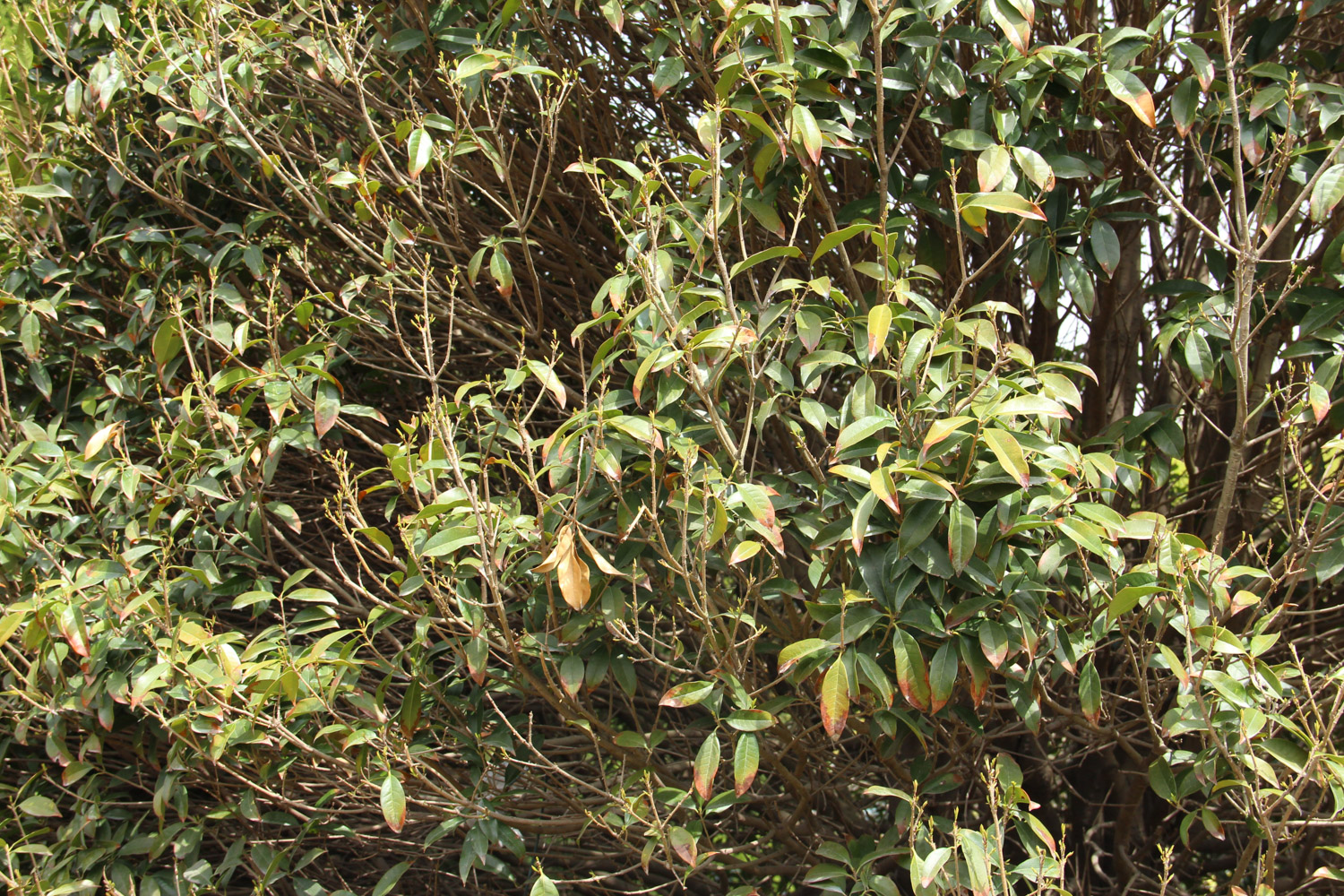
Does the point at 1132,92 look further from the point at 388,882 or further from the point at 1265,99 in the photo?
the point at 388,882

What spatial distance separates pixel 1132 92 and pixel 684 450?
1.17 m

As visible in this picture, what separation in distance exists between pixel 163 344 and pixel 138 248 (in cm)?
58

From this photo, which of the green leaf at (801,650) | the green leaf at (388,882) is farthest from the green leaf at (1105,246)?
the green leaf at (388,882)

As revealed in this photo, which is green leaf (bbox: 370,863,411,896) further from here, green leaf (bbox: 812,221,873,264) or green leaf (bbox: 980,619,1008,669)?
green leaf (bbox: 812,221,873,264)

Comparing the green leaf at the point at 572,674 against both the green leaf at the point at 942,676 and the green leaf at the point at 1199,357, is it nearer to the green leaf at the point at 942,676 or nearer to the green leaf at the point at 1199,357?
the green leaf at the point at 942,676

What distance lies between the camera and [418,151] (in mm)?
2287

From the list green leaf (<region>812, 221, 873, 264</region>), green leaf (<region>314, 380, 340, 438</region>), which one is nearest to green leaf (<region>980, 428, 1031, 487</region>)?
green leaf (<region>812, 221, 873, 264</region>)

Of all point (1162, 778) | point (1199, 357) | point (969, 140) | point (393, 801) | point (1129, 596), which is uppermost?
point (969, 140)

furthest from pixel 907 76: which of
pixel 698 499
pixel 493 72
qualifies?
pixel 698 499

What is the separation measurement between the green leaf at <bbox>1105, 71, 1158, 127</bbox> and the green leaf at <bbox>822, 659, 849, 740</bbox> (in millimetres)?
1215

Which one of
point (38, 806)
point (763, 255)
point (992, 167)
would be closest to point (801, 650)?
point (763, 255)

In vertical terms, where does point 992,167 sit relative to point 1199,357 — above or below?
above

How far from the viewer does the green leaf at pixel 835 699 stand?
1.74 meters

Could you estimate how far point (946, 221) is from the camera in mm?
2256
